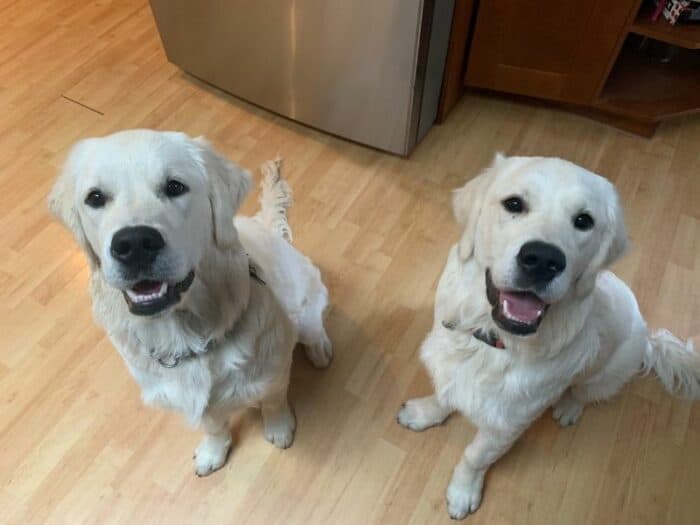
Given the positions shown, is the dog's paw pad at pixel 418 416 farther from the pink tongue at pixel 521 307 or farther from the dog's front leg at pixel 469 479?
the pink tongue at pixel 521 307

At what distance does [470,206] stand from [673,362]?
3.41ft

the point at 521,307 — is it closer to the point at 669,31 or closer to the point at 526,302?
the point at 526,302

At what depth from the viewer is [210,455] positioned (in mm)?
1718

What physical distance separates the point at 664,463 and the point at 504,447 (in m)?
0.71

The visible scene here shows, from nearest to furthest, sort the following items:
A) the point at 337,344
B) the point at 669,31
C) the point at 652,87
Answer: the point at 337,344, the point at 669,31, the point at 652,87

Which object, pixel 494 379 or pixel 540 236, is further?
pixel 494 379

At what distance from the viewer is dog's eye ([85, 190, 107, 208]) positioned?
3.54ft

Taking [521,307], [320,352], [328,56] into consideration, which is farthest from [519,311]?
[328,56]

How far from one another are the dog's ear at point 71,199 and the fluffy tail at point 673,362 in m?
1.71

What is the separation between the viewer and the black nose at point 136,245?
980 mm

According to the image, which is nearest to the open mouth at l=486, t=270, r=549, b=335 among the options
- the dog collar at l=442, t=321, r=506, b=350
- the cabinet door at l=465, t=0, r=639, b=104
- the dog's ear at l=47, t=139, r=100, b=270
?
the dog collar at l=442, t=321, r=506, b=350

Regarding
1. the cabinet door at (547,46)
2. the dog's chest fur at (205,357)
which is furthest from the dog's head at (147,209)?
the cabinet door at (547,46)

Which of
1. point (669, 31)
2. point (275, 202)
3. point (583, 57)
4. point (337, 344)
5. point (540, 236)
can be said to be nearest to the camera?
point (540, 236)

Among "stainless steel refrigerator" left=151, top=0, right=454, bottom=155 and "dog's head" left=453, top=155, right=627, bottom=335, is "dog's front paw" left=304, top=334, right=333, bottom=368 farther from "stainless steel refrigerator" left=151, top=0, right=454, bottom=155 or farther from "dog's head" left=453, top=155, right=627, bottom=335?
"stainless steel refrigerator" left=151, top=0, right=454, bottom=155
